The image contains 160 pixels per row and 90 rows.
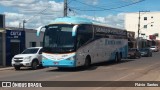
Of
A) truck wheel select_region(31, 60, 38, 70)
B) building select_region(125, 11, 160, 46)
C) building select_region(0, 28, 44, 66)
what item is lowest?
truck wheel select_region(31, 60, 38, 70)

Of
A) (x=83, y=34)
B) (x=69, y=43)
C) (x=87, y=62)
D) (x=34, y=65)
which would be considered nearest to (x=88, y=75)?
(x=69, y=43)

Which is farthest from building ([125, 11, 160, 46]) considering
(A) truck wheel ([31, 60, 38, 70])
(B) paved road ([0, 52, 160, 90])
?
(B) paved road ([0, 52, 160, 90])

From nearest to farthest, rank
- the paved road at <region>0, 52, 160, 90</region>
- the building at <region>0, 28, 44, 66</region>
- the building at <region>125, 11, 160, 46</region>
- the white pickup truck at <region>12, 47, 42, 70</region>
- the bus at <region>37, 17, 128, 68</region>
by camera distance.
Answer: the paved road at <region>0, 52, 160, 90</region>, the bus at <region>37, 17, 128, 68</region>, the white pickup truck at <region>12, 47, 42, 70</region>, the building at <region>0, 28, 44, 66</region>, the building at <region>125, 11, 160, 46</region>

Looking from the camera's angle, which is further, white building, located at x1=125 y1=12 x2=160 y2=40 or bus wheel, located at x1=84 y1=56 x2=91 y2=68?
white building, located at x1=125 y1=12 x2=160 y2=40

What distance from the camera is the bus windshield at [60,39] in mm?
24703

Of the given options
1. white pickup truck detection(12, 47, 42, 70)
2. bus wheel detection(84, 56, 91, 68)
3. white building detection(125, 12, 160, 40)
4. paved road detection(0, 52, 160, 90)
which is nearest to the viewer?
paved road detection(0, 52, 160, 90)

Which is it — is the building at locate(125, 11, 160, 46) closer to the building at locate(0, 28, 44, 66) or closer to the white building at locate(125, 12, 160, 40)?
the white building at locate(125, 12, 160, 40)

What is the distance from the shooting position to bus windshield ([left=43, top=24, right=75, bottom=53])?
24703 mm

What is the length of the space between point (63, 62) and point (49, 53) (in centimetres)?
115

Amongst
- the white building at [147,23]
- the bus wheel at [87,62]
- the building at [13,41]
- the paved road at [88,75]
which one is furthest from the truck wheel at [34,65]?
the white building at [147,23]

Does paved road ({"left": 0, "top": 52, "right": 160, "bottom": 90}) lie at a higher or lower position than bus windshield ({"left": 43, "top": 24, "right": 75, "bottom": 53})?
lower

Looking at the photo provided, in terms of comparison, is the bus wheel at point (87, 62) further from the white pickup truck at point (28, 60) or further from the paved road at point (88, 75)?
the white pickup truck at point (28, 60)

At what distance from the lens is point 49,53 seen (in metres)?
25.0

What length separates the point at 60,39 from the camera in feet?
81.3
